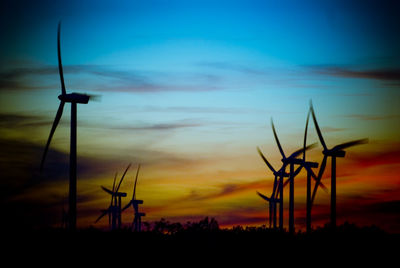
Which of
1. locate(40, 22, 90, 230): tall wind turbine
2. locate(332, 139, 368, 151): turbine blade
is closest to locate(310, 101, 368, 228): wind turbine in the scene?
locate(332, 139, 368, 151): turbine blade

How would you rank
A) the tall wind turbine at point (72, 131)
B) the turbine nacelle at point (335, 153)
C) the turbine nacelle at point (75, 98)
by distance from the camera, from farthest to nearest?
the turbine nacelle at point (335, 153)
the turbine nacelle at point (75, 98)
the tall wind turbine at point (72, 131)

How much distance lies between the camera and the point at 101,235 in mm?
98938

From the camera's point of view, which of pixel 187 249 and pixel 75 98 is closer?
pixel 75 98

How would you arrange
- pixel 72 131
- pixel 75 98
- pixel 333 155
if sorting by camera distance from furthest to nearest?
pixel 333 155
pixel 75 98
pixel 72 131

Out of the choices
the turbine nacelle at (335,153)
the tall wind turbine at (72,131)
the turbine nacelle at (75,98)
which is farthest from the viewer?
the turbine nacelle at (335,153)

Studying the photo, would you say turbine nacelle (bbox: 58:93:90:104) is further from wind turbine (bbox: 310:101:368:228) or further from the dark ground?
wind turbine (bbox: 310:101:368:228)

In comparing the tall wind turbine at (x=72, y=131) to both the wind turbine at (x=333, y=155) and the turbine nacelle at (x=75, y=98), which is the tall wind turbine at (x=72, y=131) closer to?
the turbine nacelle at (x=75, y=98)

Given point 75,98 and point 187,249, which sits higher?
point 75,98

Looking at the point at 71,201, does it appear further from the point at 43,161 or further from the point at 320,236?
the point at 320,236

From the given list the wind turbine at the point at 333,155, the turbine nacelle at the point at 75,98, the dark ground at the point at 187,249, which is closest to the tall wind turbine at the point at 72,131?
the turbine nacelle at the point at 75,98

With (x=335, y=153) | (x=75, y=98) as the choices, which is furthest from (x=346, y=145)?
(x=75, y=98)

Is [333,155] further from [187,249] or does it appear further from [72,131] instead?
[72,131]

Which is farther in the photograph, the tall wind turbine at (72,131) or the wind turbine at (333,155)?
the wind turbine at (333,155)

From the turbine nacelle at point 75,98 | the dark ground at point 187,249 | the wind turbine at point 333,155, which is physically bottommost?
the dark ground at point 187,249
